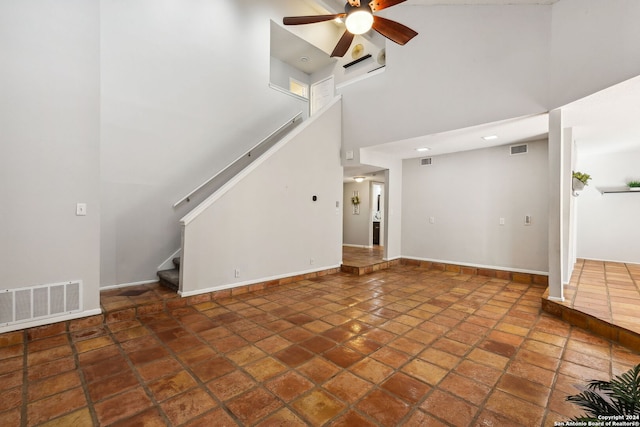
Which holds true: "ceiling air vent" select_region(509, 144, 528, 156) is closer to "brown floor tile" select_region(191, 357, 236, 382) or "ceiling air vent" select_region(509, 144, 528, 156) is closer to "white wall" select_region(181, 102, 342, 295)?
"white wall" select_region(181, 102, 342, 295)

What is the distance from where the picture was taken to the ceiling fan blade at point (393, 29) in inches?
121

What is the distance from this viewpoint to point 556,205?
3.49m

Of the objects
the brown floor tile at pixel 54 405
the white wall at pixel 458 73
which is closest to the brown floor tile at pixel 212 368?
the brown floor tile at pixel 54 405

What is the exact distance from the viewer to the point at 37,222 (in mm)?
2645

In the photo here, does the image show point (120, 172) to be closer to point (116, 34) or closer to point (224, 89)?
point (116, 34)

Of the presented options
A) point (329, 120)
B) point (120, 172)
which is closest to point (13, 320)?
point (120, 172)

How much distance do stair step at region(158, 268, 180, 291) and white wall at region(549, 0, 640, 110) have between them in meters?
5.42

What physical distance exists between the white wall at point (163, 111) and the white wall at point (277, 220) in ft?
3.82

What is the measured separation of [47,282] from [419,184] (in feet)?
20.8

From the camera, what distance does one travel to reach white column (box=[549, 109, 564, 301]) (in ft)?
11.2

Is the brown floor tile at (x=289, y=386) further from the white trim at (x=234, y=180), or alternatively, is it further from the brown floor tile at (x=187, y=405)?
the white trim at (x=234, y=180)

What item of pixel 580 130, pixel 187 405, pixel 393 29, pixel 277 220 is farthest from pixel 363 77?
pixel 187 405

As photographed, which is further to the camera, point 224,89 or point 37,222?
point 224,89

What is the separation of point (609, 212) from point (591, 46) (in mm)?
4720
